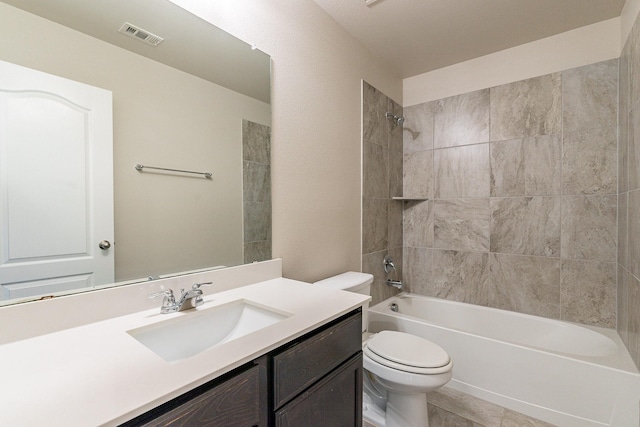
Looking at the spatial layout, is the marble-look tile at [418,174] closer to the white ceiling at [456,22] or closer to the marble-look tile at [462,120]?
the marble-look tile at [462,120]

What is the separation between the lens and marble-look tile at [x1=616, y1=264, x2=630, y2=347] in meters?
1.72

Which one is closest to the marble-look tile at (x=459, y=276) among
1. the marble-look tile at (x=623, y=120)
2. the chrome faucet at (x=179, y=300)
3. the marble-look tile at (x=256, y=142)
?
the marble-look tile at (x=623, y=120)

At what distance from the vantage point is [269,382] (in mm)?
790

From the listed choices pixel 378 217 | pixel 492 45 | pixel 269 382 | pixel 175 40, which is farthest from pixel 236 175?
pixel 492 45

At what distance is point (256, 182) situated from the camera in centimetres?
146

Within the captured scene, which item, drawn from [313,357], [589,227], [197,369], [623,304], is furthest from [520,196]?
[197,369]

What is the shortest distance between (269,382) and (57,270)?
74 cm

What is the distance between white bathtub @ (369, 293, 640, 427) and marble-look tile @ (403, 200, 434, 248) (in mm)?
721

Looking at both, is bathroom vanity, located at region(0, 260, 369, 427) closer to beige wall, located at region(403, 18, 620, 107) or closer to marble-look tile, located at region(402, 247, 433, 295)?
marble-look tile, located at region(402, 247, 433, 295)

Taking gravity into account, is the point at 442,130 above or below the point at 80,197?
above

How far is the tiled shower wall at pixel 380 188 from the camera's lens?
230 centimetres

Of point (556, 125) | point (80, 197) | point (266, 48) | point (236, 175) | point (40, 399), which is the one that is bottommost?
point (40, 399)

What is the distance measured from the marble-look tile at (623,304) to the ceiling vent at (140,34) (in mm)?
2704

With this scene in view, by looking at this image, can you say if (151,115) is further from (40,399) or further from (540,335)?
(540,335)
